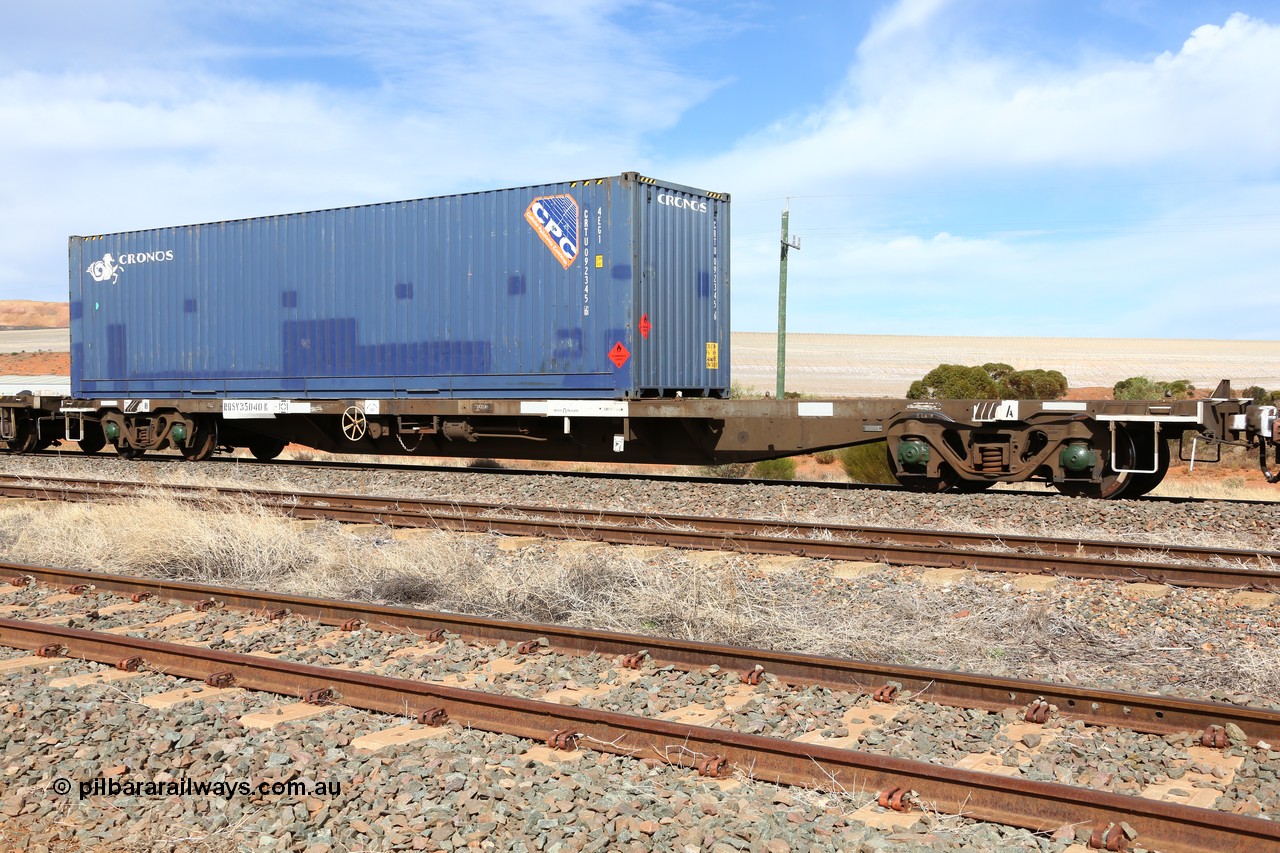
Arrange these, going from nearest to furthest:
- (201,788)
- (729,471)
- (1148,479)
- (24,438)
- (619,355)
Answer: (201,788) → (1148,479) → (619,355) → (729,471) → (24,438)

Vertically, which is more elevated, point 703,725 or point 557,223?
point 557,223

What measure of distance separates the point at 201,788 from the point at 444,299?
11559mm

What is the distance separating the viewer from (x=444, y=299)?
15156mm

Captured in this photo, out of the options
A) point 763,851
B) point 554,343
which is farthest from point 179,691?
point 554,343

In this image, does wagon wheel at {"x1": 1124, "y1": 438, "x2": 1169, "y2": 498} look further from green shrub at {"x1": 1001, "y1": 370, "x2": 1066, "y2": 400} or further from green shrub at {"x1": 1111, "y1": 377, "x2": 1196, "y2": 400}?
green shrub at {"x1": 1001, "y1": 370, "x2": 1066, "y2": 400}

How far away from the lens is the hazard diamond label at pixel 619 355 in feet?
44.7

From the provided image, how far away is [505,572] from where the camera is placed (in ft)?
26.6

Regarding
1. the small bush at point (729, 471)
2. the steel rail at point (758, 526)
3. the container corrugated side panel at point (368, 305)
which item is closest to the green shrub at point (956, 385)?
the small bush at point (729, 471)

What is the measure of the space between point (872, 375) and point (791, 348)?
23.3m

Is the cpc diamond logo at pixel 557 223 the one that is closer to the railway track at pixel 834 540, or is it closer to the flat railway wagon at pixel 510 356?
the flat railway wagon at pixel 510 356

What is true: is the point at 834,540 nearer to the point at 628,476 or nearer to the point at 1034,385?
the point at 628,476

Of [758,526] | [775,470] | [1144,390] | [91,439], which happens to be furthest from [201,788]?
[1144,390]

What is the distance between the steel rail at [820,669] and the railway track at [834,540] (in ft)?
11.4

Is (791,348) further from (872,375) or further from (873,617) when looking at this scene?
(873,617)
